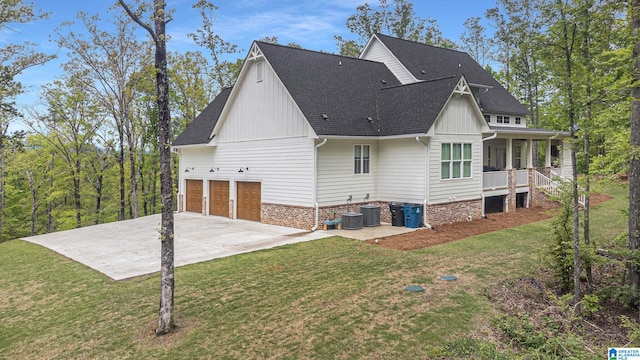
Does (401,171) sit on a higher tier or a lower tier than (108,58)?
lower

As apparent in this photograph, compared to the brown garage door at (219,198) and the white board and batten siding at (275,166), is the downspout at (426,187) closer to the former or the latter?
the white board and batten siding at (275,166)

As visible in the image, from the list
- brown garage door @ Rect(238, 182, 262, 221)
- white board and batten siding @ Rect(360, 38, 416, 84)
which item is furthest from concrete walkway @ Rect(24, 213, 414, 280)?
white board and batten siding @ Rect(360, 38, 416, 84)

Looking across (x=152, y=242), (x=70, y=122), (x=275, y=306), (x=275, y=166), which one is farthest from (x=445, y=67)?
(x=70, y=122)

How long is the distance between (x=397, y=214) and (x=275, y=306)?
369 inches

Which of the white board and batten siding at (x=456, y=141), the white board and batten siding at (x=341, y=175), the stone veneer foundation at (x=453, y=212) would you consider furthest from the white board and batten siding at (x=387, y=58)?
the stone veneer foundation at (x=453, y=212)

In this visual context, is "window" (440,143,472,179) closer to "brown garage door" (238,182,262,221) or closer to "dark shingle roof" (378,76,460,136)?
"dark shingle roof" (378,76,460,136)

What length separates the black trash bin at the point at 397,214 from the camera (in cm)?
1553

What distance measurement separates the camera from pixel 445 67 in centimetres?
2380

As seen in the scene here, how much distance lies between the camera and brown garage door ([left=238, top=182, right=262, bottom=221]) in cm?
1814

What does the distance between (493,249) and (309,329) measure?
24.9 ft

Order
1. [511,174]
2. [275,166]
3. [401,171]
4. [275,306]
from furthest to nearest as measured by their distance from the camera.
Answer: [511,174], [275,166], [401,171], [275,306]

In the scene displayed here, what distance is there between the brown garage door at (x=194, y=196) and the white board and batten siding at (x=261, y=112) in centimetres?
397

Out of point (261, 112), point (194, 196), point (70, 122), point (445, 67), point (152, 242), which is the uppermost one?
point (445, 67)

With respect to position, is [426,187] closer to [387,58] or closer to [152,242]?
[387,58]
